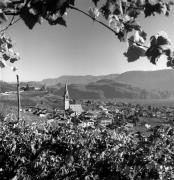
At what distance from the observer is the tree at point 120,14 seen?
1795 millimetres

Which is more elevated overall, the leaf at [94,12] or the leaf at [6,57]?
the leaf at [94,12]

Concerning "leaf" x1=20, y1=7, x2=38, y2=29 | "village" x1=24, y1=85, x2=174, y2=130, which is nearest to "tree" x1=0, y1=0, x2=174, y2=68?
"leaf" x1=20, y1=7, x2=38, y2=29

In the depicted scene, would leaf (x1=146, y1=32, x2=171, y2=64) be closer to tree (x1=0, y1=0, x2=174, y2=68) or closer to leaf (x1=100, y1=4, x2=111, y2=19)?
tree (x1=0, y1=0, x2=174, y2=68)

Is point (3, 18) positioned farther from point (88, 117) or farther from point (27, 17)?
point (88, 117)

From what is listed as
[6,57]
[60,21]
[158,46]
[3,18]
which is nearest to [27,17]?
[3,18]

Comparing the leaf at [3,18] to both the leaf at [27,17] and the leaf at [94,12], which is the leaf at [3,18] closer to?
the leaf at [27,17]

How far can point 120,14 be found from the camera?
2.08 meters

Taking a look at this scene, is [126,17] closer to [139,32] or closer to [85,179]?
[139,32]

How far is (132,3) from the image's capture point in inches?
89.7

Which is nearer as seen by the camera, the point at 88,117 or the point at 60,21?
the point at 60,21

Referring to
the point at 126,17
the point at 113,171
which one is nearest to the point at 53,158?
the point at 113,171

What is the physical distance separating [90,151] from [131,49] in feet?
22.4

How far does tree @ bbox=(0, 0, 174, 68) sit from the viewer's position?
1.79 m

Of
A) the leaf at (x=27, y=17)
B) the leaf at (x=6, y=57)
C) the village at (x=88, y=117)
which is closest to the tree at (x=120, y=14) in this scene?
the leaf at (x=27, y=17)
